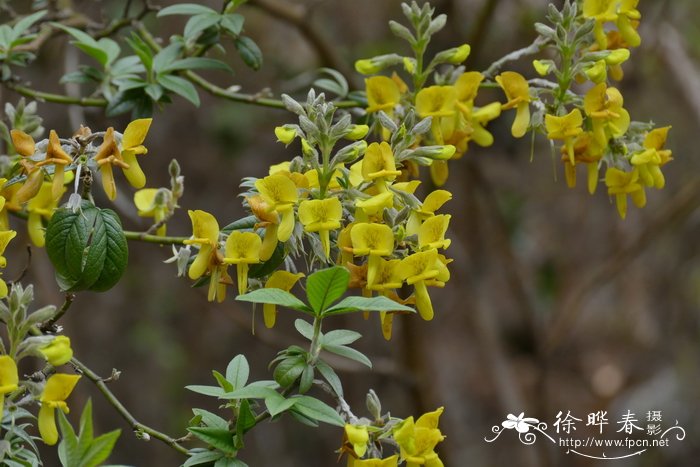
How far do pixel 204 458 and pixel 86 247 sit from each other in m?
0.23

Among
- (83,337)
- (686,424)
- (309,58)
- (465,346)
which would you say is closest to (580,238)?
(465,346)

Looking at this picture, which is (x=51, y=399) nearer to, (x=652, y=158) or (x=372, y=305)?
(x=372, y=305)

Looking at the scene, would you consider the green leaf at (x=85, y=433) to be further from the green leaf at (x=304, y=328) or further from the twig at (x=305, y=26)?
the twig at (x=305, y=26)

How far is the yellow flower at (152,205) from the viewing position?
38.9 inches

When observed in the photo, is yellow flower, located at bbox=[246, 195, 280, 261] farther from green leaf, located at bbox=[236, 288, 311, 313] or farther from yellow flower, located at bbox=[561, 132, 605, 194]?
yellow flower, located at bbox=[561, 132, 605, 194]

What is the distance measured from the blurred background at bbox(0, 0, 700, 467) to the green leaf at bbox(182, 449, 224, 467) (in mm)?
1824

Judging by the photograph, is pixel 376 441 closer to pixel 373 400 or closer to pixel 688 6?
pixel 373 400

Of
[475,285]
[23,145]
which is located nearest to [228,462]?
[23,145]

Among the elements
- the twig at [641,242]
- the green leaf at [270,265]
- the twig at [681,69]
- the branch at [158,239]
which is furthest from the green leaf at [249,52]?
the twig at [681,69]

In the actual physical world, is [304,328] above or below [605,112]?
below

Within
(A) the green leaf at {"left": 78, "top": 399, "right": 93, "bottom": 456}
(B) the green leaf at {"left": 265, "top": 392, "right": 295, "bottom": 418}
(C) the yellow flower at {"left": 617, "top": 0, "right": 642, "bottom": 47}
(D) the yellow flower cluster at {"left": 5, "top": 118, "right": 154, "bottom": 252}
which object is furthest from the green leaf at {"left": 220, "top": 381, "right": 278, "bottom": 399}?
(C) the yellow flower at {"left": 617, "top": 0, "right": 642, "bottom": 47}

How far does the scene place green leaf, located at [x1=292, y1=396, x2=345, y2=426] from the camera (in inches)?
27.2

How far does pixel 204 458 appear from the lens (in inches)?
28.7

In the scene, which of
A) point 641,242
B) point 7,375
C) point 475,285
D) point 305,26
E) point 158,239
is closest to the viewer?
point 7,375
